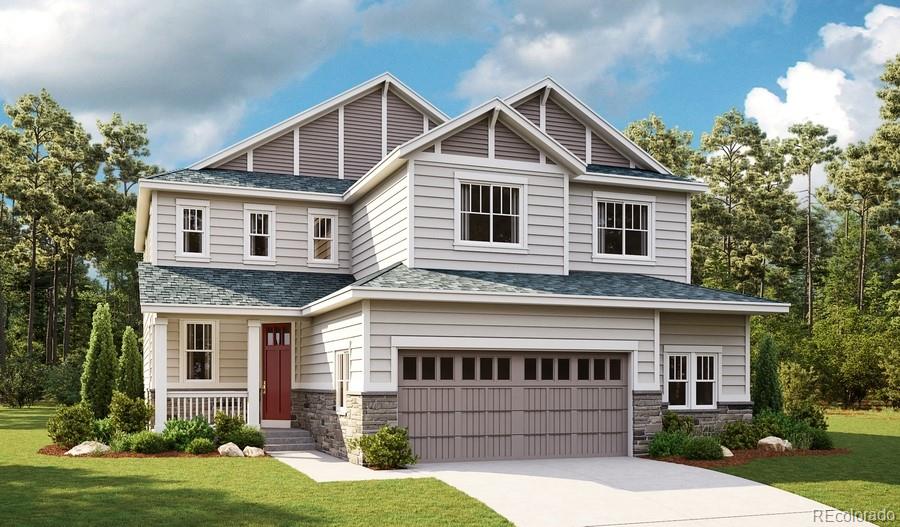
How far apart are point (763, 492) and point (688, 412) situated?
6667mm

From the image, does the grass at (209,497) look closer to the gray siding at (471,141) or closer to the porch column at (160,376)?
the porch column at (160,376)

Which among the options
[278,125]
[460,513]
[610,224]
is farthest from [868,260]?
[460,513]

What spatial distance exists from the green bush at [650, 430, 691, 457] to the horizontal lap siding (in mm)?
11212

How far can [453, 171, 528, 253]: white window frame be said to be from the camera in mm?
19656

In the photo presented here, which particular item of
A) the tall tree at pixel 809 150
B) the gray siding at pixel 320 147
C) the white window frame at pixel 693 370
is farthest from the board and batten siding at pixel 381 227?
the tall tree at pixel 809 150

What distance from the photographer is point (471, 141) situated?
19.9 meters

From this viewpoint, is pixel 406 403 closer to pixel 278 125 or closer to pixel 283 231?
pixel 283 231

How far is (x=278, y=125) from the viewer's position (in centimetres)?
2453

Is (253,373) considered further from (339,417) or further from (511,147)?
(511,147)

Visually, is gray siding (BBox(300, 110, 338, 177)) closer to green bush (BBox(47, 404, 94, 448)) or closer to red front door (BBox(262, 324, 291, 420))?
red front door (BBox(262, 324, 291, 420))

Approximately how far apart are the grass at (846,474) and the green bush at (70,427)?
515 inches

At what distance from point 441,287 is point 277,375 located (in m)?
6.86

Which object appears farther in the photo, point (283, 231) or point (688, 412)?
point (283, 231)

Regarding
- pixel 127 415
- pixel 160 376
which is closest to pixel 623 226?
pixel 160 376
